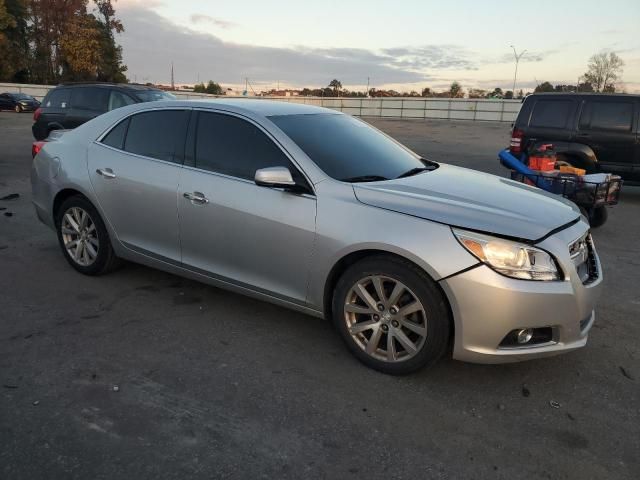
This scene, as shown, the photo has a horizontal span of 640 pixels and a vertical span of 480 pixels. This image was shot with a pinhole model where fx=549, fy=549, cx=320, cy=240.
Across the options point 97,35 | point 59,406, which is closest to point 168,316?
point 59,406

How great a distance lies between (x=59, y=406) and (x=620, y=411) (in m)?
3.08

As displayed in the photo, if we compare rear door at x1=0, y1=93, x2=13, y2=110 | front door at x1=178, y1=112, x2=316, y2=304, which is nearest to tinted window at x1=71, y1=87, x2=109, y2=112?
front door at x1=178, y1=112, x2=316, y2=304

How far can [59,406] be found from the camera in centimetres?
295

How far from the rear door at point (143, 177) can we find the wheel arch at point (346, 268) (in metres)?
1.35

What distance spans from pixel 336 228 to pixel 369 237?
0.81 ft

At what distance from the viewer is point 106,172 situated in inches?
181

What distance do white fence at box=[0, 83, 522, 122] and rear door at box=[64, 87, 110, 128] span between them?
29.1 meters

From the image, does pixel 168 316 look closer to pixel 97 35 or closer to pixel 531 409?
pixel 531 409

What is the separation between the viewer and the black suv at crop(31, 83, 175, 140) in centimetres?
1147

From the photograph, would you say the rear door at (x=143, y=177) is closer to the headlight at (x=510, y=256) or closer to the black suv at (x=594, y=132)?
the headlight at (x=510, y=256)

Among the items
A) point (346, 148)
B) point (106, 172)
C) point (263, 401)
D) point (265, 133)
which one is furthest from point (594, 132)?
point (263, 401)

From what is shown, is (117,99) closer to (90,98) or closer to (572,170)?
(90,98)

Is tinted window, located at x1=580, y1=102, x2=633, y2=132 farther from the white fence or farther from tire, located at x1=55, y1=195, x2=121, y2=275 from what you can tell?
the white fence

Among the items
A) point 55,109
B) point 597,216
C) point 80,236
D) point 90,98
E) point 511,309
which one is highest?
point 90,98
